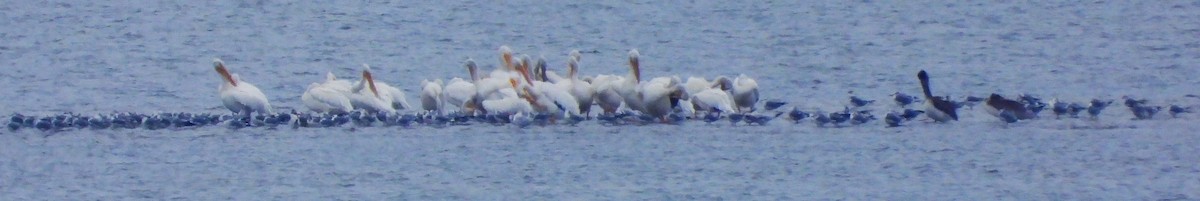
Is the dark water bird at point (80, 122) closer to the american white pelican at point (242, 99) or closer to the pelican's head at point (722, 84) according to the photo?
the american white pelican at point (242, 99)

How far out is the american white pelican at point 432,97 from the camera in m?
13.0

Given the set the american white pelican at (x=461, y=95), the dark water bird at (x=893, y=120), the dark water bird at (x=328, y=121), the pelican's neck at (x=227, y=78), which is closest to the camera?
the dark water bird at (x=893, y=120)

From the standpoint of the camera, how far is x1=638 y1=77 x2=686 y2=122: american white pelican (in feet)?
40.9

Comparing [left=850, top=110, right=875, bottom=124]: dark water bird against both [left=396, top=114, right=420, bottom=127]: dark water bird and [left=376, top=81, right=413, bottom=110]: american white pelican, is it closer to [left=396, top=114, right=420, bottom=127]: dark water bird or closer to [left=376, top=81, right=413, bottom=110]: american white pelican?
[left=396, top=114, right=420, bottom=127]: dark water bird

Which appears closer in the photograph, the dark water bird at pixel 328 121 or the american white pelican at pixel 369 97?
the dark water bird at pixel 328 121

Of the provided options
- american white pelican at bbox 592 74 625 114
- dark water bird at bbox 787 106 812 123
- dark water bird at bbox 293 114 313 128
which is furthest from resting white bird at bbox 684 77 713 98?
dark water bird at bbox 293 114 313 128

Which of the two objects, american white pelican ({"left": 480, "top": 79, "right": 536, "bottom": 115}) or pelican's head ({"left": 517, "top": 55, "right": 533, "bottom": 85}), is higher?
american white pelican ({"left": 480, "top": 79, "right": 536, "bottom": 115})

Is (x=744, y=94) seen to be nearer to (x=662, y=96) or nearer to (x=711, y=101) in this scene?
(x=711, y=101)

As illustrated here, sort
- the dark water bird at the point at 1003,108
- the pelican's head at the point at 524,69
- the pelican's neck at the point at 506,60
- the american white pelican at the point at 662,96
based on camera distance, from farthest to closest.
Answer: the pelican's neck at the point at 506,60 < the pelican's head at the point at 524,69 < the american white pelican at the point at 662,96 < the dark water bird at the point at 1003,108

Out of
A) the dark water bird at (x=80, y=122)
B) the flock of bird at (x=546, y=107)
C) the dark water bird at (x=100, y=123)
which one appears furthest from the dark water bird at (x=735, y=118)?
the dark water bird at (x=80, y=122)

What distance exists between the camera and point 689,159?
11258 millimetres

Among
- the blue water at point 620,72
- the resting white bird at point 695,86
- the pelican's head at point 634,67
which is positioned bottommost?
the blue water at point 620,72

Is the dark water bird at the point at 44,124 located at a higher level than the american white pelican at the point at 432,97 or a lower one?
lower

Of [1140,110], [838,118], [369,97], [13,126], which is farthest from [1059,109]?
[13,126]
